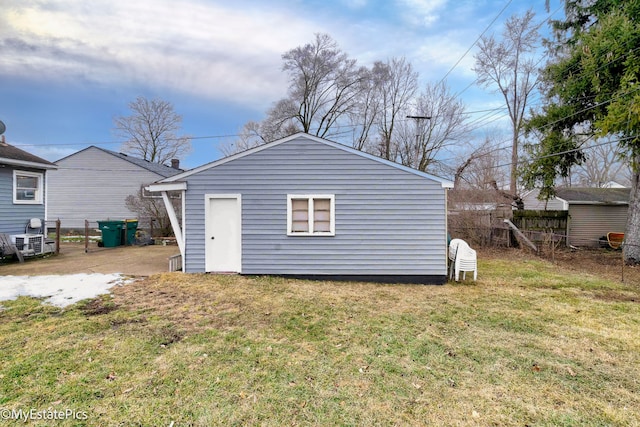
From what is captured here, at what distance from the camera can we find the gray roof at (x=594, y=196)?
48.1ft

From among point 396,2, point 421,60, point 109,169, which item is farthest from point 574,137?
point 109,169

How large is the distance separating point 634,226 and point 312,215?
11.2 meters

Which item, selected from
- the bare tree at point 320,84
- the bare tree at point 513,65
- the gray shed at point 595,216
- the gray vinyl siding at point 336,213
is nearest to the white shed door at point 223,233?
the gray vinyl siding at point 336,213

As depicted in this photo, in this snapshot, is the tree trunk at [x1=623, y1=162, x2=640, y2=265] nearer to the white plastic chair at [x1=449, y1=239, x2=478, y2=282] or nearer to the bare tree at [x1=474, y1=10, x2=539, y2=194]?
the white plastic chair at [x1=449, y1=239, x2=478, y2=282]

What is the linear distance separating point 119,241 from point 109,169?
7.81 meters

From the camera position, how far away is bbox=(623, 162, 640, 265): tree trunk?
9.96 meters

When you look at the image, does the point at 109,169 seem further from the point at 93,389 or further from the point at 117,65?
the point at 93,389

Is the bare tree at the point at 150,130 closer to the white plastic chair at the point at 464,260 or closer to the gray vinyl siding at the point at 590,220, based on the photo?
the white plastic chair at the point at 464,260

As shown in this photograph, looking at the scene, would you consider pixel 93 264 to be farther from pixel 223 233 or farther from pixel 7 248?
pixel 223 233

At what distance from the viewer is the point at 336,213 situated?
7312 mm

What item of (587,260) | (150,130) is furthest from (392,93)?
(150,130)

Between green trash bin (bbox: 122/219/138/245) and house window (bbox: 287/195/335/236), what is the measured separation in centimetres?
971

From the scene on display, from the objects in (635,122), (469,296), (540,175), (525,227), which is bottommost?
(469,296)

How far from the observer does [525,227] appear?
1308 cm
